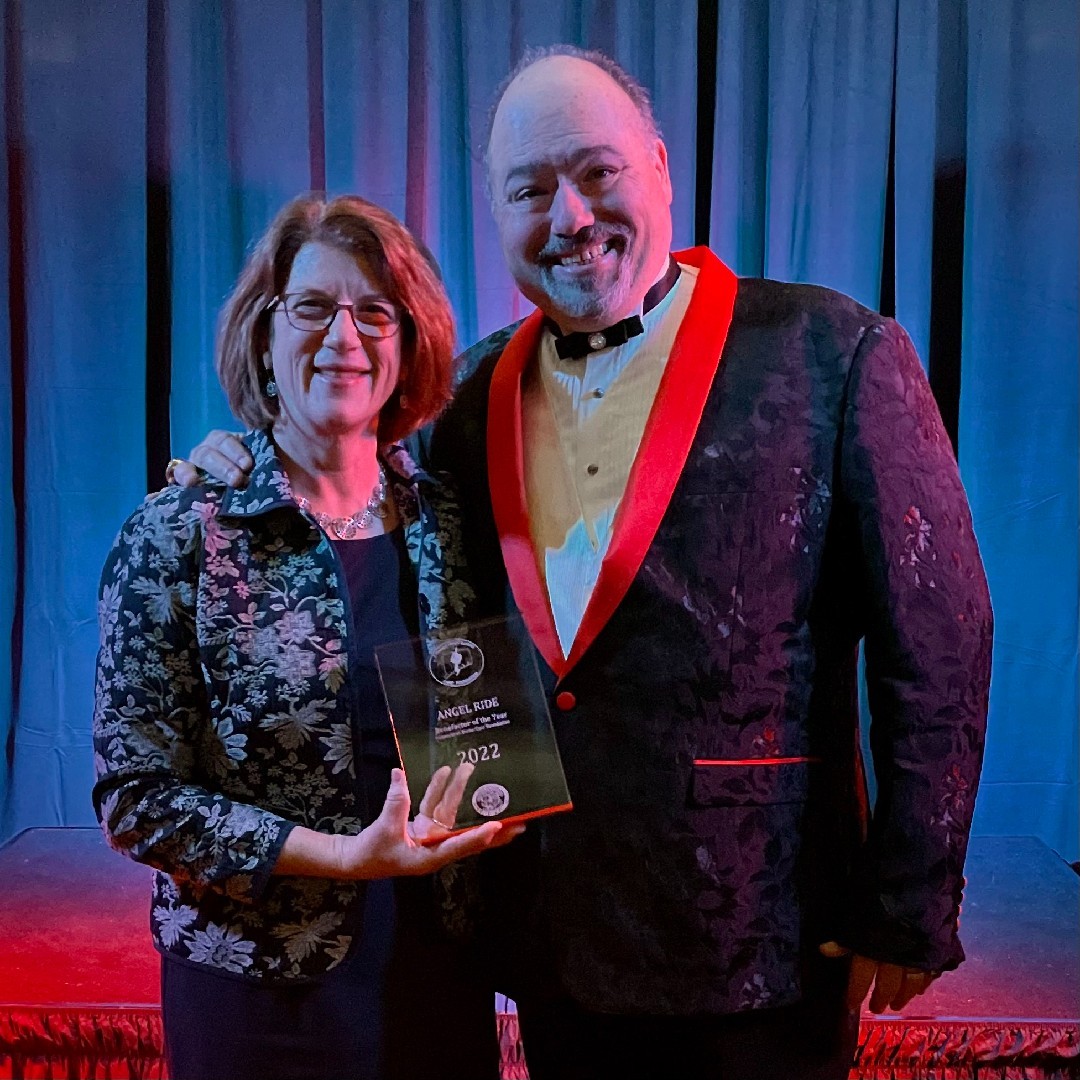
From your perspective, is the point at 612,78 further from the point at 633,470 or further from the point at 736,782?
the point at 736,782

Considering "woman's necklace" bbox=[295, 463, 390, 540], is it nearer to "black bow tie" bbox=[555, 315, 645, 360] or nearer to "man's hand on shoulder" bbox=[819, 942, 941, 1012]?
"black bow tie" bbox=[555, 315, 645, 360]

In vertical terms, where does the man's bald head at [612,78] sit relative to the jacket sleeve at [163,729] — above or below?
above

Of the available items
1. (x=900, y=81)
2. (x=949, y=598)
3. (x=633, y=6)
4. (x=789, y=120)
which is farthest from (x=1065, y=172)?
(x=949, y=598)

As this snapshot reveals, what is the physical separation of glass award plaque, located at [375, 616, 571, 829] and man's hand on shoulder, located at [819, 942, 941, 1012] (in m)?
0.40

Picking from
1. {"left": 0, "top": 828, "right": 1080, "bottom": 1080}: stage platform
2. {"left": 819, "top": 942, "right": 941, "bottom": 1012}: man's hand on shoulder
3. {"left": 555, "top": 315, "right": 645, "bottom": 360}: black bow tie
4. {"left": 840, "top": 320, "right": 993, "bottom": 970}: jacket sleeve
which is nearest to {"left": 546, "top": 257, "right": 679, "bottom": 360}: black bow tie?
{"left": 555, "top": 315, "right": 645, "bottom": 360}: black bow tie

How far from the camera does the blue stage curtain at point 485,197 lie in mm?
1654

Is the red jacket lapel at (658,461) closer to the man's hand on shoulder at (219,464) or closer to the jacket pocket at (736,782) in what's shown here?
the jacket pocket at (736,782)

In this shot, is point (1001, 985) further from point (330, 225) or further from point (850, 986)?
point (330, 225)

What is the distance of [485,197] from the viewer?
1.74 meters

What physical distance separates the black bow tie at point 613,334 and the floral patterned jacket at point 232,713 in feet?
1.12

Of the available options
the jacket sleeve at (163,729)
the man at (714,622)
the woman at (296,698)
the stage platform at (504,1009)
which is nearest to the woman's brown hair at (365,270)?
the woman at (296,698)

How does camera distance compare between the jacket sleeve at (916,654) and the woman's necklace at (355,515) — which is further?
the woman's necklace at (355,515)

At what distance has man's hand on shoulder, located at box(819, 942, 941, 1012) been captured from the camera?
124cm

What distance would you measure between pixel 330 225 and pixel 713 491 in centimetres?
57
